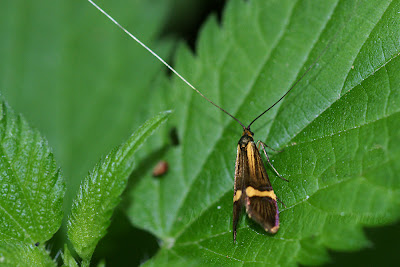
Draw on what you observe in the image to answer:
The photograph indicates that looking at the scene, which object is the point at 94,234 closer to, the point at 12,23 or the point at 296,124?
the point at 296,124

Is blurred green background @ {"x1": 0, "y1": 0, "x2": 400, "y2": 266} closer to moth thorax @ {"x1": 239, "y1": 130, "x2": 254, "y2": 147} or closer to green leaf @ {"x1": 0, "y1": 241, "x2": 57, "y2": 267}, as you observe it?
moth thorax @ {"x1": 239, "y1": 130, "x2": 254, "y2": 147}

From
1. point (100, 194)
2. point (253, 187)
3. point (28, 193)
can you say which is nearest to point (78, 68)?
point (28, 193)

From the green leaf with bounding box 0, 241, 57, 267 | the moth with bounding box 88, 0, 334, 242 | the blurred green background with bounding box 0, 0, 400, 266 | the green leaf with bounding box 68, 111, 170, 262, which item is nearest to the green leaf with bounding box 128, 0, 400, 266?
the moth with bounding box 88, 0, 334, 242

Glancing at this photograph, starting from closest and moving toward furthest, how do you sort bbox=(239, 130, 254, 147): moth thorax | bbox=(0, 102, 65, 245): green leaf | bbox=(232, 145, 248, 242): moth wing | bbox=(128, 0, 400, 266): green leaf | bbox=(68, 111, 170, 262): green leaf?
bbox=(128, 0, 400, 266): green leaf → bbox=(68, 111, 170, 262): green leaf → bbox=(0, 102, 65, 245): green leaf → bbox=(232, 145, 248, 242): moth wing → bbox=(239, 130, 254, 147): moth thorax

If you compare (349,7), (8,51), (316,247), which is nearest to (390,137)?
(316,247)

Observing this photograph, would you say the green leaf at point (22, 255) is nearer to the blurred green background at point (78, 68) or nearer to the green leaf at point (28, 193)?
the green leaf at point (28, 193)
